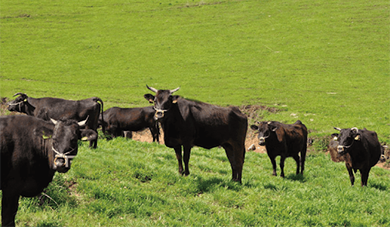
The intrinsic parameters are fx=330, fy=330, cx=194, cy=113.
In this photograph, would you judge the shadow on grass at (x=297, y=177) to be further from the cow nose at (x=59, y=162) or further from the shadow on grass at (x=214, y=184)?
the cow nose at (x=59, y=162)

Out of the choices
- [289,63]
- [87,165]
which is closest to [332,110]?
[289,63]

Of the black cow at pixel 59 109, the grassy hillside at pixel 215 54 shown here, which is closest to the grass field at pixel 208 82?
the grassy hillside at pixel 215 54

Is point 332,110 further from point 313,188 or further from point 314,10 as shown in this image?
point 314,10

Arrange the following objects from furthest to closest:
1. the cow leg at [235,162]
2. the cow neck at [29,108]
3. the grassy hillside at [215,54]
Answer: the grassy hillside at [215,54] < the cow neck at [29,108] < the cow leg at [235,162]

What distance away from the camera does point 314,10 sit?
50.1m

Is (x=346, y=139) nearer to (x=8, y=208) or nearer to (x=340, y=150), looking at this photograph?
(x=340, y=150)

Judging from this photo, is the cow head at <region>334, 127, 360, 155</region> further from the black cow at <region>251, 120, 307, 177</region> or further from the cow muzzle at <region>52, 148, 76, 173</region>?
the cow muzzle at <region>52, 148, 76, 173</region>

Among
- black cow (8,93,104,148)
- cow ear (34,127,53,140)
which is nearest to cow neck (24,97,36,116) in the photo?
Result: black cow (8,93,104,148)

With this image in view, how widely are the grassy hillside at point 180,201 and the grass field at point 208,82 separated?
4cm

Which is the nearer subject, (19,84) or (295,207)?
(295,207)

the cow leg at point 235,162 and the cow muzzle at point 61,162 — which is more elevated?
the cow muzzle at point 61,162

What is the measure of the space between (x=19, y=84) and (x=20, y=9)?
32422 millimetres

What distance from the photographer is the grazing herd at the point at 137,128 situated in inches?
211

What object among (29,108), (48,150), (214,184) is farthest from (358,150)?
(29,108)
